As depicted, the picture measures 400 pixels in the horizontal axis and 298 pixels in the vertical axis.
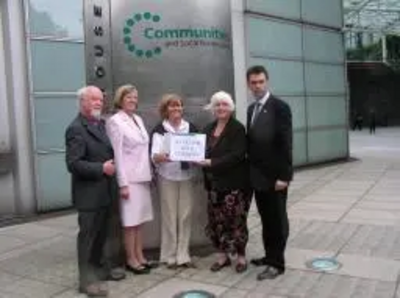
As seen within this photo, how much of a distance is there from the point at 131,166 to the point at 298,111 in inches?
396

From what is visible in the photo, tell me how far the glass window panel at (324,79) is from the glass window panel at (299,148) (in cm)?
134

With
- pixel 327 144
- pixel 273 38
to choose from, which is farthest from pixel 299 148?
pixel 273 38

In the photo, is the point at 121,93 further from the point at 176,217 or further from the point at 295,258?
the point at 295,258

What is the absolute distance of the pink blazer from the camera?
543 centimetres

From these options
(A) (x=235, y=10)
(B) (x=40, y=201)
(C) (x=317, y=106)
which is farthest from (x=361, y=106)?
(B) (x=40, y=201)

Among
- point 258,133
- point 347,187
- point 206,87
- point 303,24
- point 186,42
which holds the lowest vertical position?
point 347,187

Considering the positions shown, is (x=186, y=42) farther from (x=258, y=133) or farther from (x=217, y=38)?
(x=258, y=133)

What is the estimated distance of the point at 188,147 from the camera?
5.55 meters

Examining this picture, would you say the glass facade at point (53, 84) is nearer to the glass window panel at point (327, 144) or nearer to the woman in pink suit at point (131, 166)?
the woman in pink suit at point (131, 166)

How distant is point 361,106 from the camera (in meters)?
43.3

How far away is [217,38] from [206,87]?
1.83 feet

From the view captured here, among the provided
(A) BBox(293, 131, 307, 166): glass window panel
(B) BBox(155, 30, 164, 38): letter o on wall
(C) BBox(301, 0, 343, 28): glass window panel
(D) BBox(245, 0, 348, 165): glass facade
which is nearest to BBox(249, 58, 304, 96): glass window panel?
(D) BBox(245, 0, 348, 165): glass facade

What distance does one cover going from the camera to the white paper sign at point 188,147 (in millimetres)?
5551

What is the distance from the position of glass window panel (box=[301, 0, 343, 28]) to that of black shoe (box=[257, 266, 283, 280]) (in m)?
10.9
